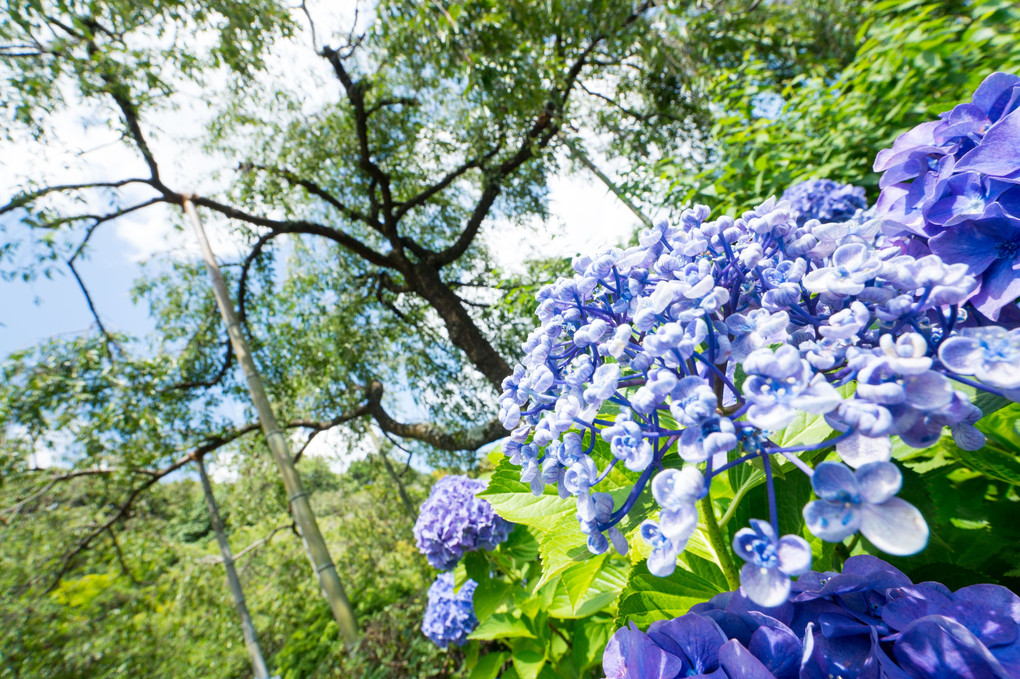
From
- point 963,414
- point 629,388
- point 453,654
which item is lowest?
point 453,654

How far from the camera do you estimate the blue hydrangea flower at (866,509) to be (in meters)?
0.32

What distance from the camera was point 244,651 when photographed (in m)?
5.17

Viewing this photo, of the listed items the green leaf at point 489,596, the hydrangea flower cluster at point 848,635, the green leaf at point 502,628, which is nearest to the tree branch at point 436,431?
the green leaf at point 489,596

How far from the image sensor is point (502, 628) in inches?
64.4

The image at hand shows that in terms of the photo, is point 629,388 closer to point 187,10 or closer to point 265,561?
point 187,10

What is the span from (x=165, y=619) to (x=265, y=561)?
150cm

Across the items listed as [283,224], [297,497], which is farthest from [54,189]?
[297,497]

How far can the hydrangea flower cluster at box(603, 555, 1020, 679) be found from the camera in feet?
1.29

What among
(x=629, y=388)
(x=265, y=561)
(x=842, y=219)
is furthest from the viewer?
(x=265, y=561)

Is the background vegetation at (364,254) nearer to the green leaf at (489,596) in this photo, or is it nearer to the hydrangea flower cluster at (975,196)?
the green leaf at (489,596)

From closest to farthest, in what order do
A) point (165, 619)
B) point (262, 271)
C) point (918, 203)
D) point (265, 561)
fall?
1. point (918, 203)
2. point (165, 619)
3. point (262, 271)
4. point (265, 561)

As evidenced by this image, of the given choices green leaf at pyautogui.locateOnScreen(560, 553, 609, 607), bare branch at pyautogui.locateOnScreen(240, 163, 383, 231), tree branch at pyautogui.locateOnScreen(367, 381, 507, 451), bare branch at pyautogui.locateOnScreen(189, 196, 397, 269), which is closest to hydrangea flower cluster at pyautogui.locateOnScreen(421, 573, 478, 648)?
green leaf at pyautogui.locateOnScreen(560, 553, 609, 607)

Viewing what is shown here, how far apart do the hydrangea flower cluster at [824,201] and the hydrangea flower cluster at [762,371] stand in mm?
1394

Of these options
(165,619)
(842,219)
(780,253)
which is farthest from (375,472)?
(780,253)
